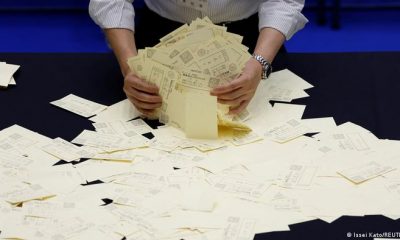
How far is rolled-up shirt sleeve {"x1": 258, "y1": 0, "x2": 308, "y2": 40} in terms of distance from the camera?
1734 millimetres

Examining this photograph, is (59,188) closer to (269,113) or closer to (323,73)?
(269,113)

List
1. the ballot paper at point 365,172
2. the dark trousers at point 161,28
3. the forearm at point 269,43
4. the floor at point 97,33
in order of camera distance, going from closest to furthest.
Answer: the ballot paper at point 365,172 < the forearm at point 269,43 < the dark trousers at point 161,28 < the floor at point 97,33

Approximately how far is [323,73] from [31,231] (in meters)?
0.96

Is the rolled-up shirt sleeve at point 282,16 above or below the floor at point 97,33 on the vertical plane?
above

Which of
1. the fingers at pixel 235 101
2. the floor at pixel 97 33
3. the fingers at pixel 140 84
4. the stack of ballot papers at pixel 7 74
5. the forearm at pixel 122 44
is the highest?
the forearm at pixel 122 44

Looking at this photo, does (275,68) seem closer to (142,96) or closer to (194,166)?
(142,96)

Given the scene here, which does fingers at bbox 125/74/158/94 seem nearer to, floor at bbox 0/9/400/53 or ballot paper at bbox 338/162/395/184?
ballot paper at bbox 338/162/395/184

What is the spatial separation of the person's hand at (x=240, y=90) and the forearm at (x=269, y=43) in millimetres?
97

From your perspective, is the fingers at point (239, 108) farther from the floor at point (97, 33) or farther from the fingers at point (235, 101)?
the floor at point (97, 33)

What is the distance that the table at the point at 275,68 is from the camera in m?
1.50

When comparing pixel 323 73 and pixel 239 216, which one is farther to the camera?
pixel 323 73

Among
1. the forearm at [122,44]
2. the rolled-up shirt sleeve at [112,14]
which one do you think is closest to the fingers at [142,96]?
the forearm at [122,44]

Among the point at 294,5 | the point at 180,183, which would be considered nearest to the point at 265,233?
the point at 180,183

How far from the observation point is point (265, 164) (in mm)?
1317
